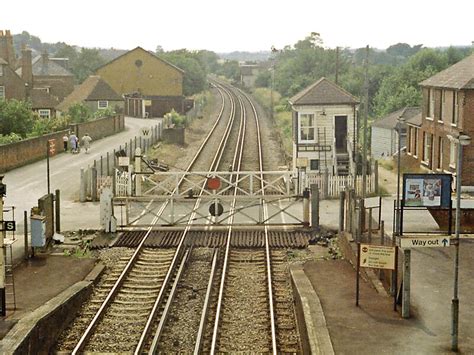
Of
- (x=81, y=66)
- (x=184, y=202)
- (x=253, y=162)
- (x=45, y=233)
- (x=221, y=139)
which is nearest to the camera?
(x=45, y=233)

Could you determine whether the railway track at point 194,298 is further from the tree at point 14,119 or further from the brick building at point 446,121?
the tree at point 14,119

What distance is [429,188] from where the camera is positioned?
20141 millimetres

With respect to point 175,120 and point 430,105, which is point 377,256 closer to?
point 430,105

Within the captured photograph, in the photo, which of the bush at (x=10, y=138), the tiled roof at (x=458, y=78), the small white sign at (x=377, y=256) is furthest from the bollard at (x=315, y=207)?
the bush at (x=10, y=138)

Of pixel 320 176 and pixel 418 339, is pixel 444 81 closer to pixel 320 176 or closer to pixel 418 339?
pixel 320 176

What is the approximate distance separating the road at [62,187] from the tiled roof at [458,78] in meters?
15.1

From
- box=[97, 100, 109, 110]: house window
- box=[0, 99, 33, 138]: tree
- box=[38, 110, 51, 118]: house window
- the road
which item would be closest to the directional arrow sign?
the road

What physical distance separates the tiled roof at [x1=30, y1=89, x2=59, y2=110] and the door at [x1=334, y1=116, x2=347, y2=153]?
34.5 meters

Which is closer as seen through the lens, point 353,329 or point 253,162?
point 353,329

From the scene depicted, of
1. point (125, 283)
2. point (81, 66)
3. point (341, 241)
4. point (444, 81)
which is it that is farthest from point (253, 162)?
point (81, 66)

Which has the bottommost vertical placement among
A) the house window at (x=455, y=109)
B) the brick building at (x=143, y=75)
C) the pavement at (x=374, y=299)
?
the pavement at (x=374, y=299)

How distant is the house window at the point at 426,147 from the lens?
121 ft

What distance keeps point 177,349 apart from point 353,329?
297cm

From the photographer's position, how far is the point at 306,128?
33.5 meters
